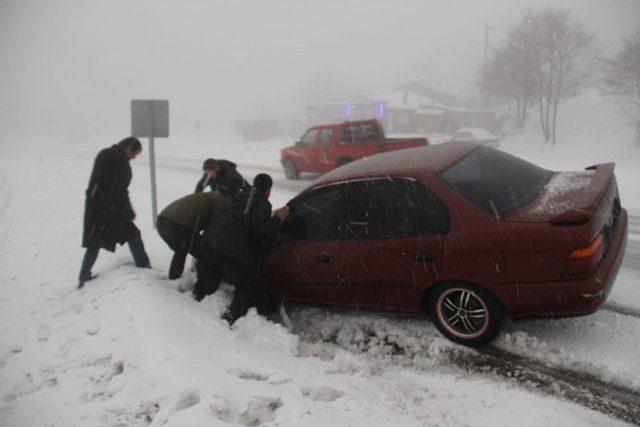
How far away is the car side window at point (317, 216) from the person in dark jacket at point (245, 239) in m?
0.11

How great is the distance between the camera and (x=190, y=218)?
5145 millimetres

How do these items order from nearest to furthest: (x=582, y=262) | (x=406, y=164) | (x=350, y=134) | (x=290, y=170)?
(x=582, y=262) < (x=406, y=164) < (x=350, y=134) < (x=290, y=170)

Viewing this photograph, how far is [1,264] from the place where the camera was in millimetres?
7117

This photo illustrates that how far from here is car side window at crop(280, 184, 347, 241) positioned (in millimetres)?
4301

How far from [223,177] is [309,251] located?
6.86ft

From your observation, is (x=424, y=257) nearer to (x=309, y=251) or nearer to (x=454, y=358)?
(x=454, y=358)

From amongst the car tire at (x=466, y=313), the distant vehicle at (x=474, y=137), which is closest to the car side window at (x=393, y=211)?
the car tire at (x=466, y=313)

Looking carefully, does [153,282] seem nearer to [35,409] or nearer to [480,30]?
[35,409]

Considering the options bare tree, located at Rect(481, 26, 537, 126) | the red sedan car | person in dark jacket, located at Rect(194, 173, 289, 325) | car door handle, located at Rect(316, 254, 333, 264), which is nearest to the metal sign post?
person in dark jacket, located at Rect(194, 173, 289, 325)

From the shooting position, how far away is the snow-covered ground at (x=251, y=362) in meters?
3.00

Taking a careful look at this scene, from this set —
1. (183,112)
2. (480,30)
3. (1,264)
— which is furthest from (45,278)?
(480,30)

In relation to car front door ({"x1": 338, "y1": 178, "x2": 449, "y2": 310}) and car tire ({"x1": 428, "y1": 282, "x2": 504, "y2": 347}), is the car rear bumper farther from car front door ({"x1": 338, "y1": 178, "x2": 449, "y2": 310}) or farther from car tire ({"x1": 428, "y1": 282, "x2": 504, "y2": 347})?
car front door ({"x1": 338, "y1": 178, "x2": 449, "y2": 310})

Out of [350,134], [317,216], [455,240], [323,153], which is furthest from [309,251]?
[323,153]

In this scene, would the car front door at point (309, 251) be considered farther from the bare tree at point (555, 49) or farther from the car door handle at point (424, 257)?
the bare tree at point (555, 49)
